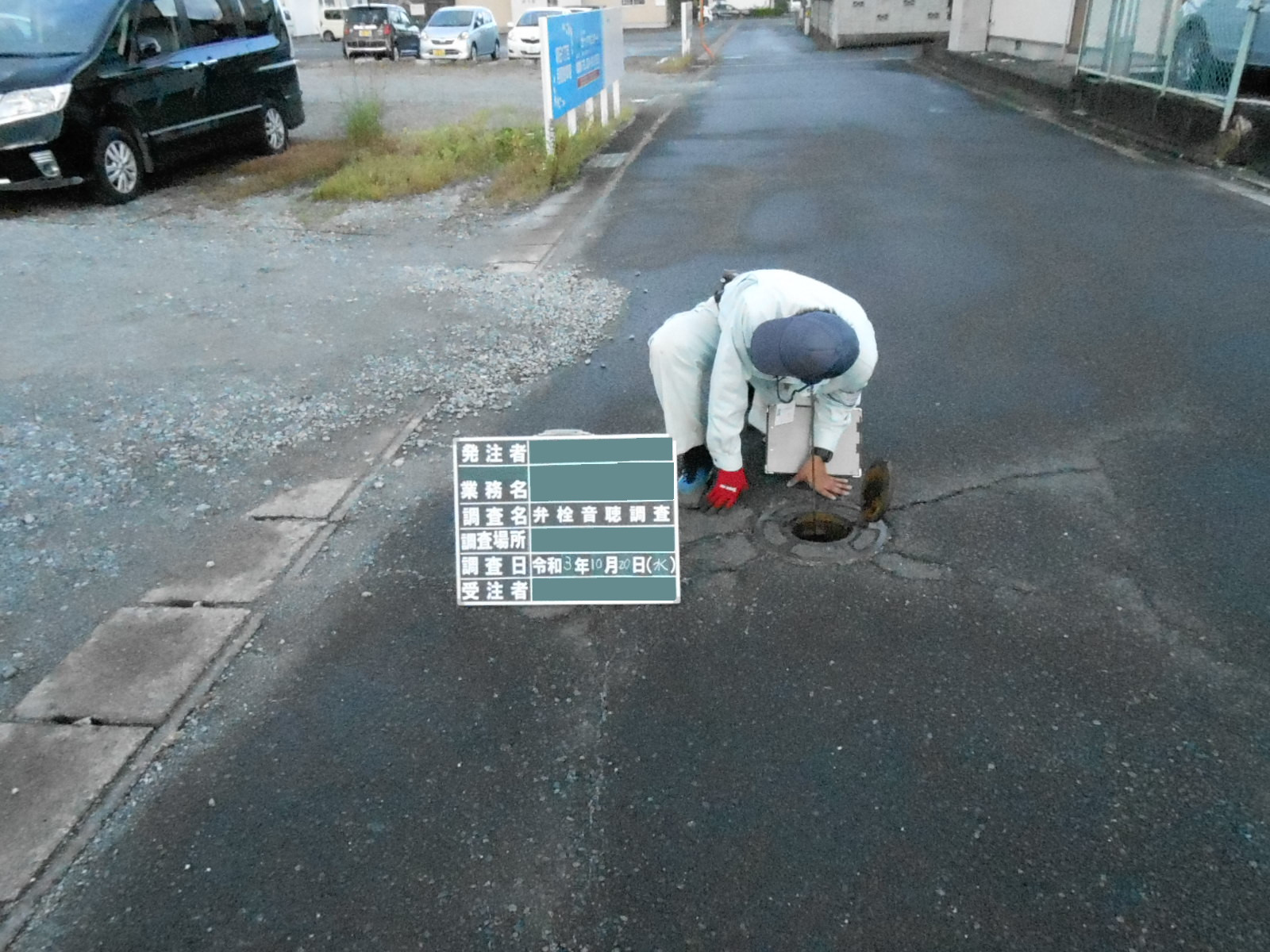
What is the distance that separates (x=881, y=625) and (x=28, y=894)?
8.30 ft

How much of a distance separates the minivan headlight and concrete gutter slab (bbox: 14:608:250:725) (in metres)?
6.89

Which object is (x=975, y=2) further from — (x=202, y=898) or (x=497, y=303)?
(x=202, y=898)

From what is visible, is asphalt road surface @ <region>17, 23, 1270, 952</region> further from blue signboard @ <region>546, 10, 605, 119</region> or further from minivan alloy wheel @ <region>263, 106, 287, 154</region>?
minivan alloy wheel @ <region>263, 106, 287, 154</region>

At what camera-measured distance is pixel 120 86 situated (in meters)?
8.95

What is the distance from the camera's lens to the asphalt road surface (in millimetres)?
2254

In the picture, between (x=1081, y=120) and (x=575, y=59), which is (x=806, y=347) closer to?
(x=575, y=59)

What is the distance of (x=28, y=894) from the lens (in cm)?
233

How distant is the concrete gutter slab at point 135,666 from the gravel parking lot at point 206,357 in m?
0.10

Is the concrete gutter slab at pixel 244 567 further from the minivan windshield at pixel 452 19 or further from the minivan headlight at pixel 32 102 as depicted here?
the minivan windshield at pixel 452 19

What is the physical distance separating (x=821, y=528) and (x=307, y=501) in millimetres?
2176

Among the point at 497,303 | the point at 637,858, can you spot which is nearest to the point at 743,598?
the point at 637,858

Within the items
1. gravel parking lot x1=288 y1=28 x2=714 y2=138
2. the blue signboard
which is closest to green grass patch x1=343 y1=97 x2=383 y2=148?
gravel parking lot x1=288 y1=28 x2=714 y2=138

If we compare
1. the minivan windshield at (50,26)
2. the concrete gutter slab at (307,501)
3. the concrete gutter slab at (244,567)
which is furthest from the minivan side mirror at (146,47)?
the concrete gutter slab at (244,567)

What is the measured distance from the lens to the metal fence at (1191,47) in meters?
9.61
